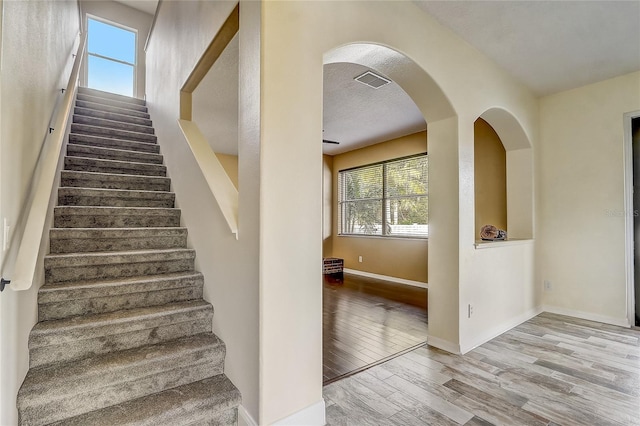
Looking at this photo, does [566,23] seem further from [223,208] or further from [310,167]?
[223,208]

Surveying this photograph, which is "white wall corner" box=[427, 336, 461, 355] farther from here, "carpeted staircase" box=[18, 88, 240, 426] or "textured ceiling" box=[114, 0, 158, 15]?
"textured ceiling" box=[114, 0, 158, 15]

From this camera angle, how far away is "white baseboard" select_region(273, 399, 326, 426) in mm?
1668

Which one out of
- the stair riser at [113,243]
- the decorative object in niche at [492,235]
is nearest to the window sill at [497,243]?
the decorative object in niche at [492,235]

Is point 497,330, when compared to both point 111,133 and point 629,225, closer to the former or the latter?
point 629,225

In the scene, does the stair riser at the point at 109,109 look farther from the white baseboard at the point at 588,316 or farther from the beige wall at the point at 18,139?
the white baseboard at the point at 588,316

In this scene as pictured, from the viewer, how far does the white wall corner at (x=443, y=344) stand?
273cm

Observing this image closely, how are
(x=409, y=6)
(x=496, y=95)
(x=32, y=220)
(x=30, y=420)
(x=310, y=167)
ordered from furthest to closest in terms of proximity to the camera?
(x=496, y=95), (x=409, y=6), (x=310, y=167), (x=30, y=420), (x=32, y=220)

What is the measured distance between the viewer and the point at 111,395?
171 centimetres

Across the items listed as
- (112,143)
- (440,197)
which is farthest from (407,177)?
(112,143)

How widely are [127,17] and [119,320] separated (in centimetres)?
697

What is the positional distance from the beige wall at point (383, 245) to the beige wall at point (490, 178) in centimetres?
100

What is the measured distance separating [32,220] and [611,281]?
519 cm

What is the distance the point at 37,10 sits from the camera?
6.24ft

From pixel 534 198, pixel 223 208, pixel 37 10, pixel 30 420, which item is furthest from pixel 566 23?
Result: pixel 30 420
